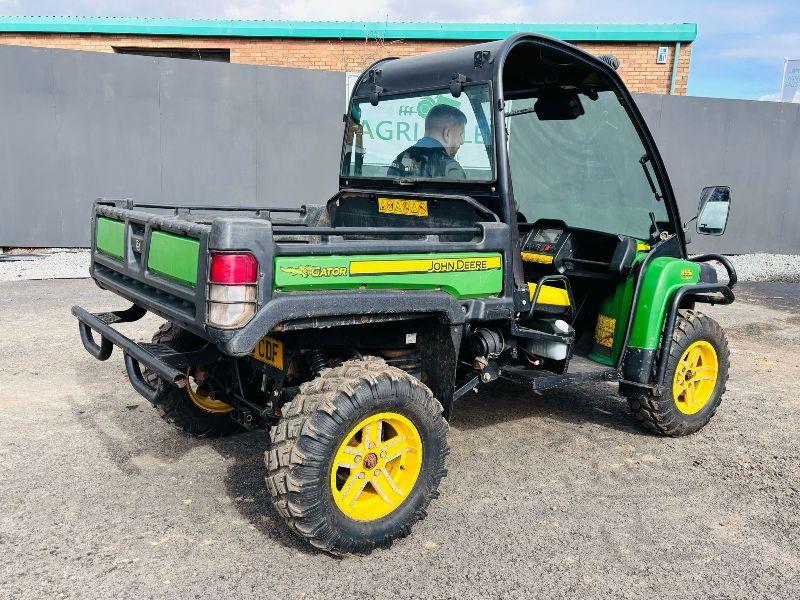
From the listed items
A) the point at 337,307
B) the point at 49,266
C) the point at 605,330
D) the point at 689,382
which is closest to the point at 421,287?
the point at 337,307

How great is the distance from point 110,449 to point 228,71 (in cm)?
847

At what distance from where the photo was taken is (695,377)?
4.81m

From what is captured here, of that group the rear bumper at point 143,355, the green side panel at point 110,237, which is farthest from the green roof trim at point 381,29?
the rear bumper at point 143,355

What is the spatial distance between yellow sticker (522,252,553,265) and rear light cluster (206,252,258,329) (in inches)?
88.6

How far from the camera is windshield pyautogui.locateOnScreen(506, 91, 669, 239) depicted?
15.2 feet

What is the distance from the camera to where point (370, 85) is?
4777mm

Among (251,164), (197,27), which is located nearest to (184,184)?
(251,164)

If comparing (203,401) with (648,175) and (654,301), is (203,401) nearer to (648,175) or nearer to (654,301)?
(654,301)

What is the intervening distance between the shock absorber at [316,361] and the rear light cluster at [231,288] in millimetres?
685

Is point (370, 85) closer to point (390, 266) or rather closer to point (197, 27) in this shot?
point (390, 266)

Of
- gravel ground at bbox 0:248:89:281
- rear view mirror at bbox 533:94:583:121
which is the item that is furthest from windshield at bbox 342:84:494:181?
gravel ground at bbox 0:248:89:281

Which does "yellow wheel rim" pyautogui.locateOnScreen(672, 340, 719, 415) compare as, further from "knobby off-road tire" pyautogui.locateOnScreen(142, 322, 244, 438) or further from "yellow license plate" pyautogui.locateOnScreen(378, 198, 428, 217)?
"knobby off-road tire" pyautogui.locateOnScreen(142, 322, 244, 438)

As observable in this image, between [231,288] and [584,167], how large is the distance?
2.87 m

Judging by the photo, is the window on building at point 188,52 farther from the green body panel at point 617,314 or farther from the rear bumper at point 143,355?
the green body panel at point 617,314
